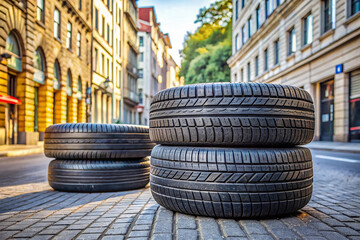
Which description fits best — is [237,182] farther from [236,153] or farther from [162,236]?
[162,236]

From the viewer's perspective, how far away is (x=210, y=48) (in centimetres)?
4356

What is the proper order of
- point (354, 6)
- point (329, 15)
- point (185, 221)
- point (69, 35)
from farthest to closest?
point (69, 35) → point (329, 15) → point (354, 6) → point (185, 221)

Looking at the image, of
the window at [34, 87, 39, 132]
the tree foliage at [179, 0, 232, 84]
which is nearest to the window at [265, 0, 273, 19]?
the tree foliage at [179, 0, 232, 84]

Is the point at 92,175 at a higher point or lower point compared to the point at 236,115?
lower

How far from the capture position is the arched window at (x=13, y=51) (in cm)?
1560

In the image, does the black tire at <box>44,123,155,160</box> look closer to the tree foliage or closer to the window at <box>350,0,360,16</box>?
the window at <box>350,0,360,16</box>

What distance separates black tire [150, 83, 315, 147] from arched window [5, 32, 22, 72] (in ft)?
50.8

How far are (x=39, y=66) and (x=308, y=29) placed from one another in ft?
56.7

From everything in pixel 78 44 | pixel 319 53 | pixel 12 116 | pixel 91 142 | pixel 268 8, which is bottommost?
pixel 91 142

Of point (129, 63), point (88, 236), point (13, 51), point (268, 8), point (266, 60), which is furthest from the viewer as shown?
point (129, 63)

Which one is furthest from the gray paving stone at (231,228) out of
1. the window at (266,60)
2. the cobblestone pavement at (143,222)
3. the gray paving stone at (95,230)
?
the window at (266,60)

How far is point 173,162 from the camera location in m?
2.41

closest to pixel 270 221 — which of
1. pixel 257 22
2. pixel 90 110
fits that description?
pixel 90 110

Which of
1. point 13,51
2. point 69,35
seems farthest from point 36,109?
point 69,35
